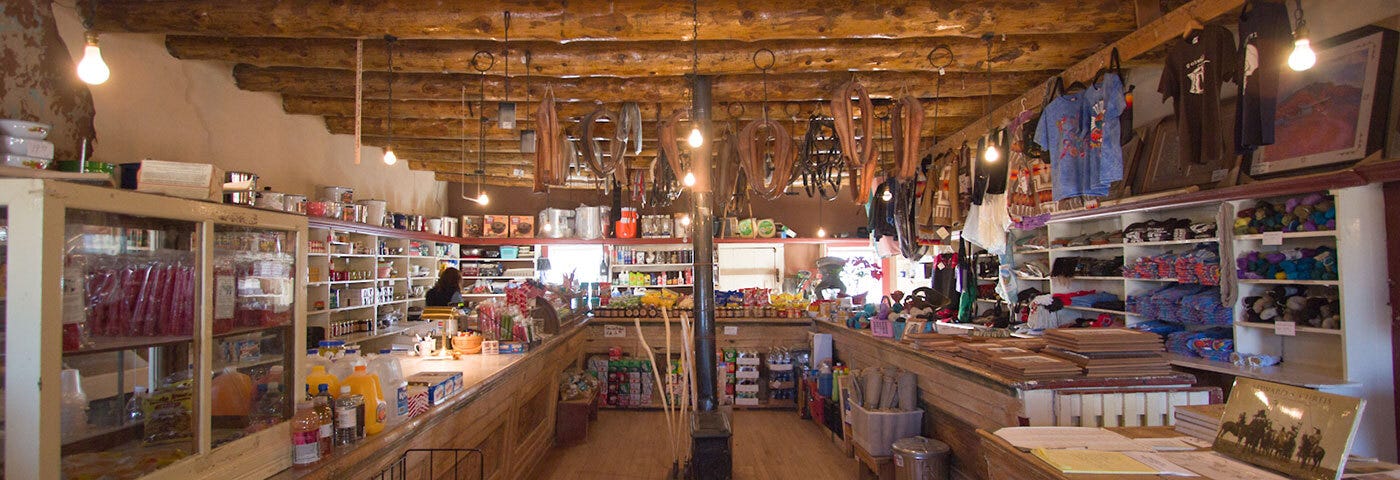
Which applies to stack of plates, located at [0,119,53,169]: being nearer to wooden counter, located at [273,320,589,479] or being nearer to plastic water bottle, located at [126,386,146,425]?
plastic water bottle, located at [126,386,146,425]

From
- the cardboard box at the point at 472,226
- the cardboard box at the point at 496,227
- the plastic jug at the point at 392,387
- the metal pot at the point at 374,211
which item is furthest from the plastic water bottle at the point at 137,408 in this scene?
the cardboard box at the point at 472,226

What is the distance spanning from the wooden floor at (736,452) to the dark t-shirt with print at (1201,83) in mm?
3322

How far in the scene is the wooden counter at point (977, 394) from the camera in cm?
324

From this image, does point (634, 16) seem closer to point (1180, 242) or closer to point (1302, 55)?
point (1302, 55)

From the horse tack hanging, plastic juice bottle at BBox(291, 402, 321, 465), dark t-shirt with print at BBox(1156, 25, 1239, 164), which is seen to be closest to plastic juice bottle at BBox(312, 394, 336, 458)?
plastic juice bottle at BBox(291, 402, 321, 465)

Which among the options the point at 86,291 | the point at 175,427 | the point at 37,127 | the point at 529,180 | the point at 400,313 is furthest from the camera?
the point at 529,180

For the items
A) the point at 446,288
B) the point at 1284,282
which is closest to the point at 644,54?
the point at 446,288

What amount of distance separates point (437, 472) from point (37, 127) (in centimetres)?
251

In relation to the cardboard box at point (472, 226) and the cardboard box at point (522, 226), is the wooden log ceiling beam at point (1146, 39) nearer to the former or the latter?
the cardboard box at point (522, 226)

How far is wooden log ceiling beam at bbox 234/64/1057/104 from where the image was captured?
615cm

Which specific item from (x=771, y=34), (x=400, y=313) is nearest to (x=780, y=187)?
(x=771, y=34)

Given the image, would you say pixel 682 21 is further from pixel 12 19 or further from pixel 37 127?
pixel 12 19

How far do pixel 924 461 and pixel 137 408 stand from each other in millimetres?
3964

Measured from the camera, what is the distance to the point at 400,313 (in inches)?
390
